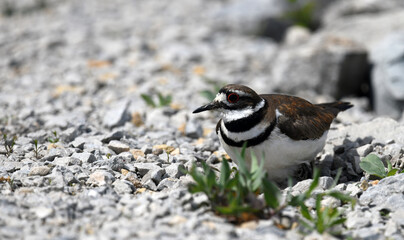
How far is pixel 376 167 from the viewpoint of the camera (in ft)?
14.8

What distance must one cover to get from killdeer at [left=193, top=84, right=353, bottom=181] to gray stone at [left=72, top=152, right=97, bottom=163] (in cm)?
104

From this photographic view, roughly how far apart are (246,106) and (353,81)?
399 cm

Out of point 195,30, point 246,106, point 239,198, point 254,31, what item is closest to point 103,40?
point 195,30

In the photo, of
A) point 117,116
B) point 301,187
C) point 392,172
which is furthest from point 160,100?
point 392,172

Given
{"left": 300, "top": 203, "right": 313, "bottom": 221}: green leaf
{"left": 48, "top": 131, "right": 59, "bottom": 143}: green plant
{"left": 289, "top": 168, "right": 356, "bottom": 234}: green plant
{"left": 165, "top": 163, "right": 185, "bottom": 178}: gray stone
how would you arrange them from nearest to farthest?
{"left": 289, "top": 168, "right": 356, "bottom": 234}: green plant
{"left": 300, "top": 203, "right": 313, "bottom": 221}: green leaf
{"left": 165, "top": 163, "right": 185, "bottom": 178}: gray stone
{"left": 48, "top": 131, "right": 59, "bottom": 143}: green plant

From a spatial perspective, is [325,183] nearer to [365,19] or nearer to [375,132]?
[375,132]

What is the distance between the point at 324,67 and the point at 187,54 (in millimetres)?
2144

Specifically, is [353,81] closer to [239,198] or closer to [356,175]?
[356,175]

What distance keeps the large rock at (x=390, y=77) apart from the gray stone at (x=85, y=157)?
4.27m

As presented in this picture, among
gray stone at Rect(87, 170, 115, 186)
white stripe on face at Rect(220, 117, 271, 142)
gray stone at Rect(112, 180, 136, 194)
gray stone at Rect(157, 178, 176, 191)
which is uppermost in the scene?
white stripe on face at Rect(220, 117, 271, 142)

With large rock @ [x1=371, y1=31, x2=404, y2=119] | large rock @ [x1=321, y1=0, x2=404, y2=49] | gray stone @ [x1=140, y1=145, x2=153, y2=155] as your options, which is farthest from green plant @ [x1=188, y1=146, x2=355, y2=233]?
large rock @ [x1=321, y1=0, x2=404, y2=49]

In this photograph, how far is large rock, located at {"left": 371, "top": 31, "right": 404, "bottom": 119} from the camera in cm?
719

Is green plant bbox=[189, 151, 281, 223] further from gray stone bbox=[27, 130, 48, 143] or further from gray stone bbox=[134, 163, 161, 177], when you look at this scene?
gray stone bbox=[27, 130, 48, 143]

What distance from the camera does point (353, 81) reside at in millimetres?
8016
